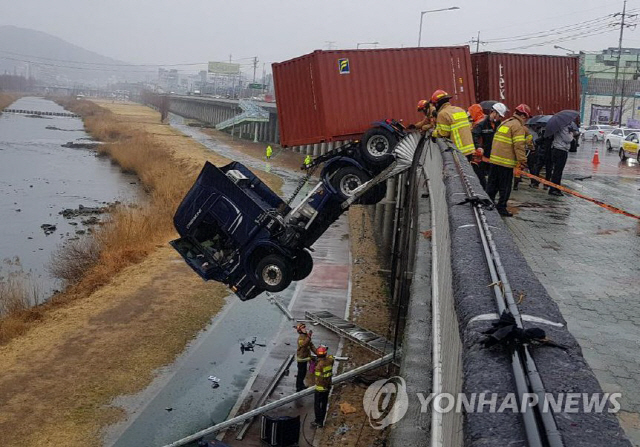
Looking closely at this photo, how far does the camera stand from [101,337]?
1440 cm

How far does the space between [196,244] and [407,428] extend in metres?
8.42

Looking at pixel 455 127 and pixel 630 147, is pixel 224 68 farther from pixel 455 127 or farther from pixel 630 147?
pixel 455 127

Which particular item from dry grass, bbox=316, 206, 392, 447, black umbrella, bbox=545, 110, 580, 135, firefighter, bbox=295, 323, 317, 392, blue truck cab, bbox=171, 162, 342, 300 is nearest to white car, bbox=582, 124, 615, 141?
dry grass, bbox=316, 206, 392, 447

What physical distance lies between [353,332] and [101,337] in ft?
17.7

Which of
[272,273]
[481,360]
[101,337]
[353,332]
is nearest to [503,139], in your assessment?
[272,273]

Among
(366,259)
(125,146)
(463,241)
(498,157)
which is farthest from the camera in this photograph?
(125,146)

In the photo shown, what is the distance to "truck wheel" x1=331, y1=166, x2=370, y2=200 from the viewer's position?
39.3 feet

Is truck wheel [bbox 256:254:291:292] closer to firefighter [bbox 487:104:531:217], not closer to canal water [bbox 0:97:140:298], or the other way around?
firefighter [bbox 487:104:531:217]

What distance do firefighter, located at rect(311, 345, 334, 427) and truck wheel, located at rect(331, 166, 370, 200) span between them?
320 cm

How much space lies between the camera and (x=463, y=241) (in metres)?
3.64

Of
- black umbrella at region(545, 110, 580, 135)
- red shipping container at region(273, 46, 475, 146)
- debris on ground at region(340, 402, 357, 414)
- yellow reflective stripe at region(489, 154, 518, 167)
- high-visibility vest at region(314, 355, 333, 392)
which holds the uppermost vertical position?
red shipping container at region(273, 46, 475, 146)

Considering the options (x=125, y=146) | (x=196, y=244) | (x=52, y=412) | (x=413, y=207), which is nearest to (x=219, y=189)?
(x=196, y=244)

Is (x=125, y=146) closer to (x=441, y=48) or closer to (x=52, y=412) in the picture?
(x=441, y=48)

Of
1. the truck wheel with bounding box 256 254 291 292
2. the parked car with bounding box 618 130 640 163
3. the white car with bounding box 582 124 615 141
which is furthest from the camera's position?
the white car with bounding box 582 124 615 141
